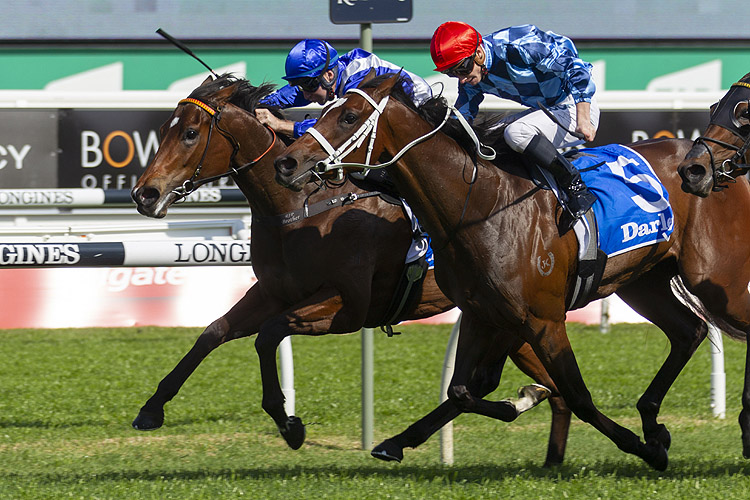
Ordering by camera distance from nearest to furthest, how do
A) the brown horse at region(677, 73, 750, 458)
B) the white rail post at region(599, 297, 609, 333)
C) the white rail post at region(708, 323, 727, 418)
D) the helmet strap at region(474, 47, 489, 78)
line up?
the brown horse at region(677, 73, 750, 458) < the helmet strap at region(474, 47, 489, 78) < the white rail post at region(708, 323, 727, 418) < the white rail post at region(599, 297, 609, 333)

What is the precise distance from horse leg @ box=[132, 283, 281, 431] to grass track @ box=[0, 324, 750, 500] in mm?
392

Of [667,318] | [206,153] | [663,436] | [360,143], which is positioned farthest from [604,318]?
[360,143]

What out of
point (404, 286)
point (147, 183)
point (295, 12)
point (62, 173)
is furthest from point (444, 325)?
point (295, 12)

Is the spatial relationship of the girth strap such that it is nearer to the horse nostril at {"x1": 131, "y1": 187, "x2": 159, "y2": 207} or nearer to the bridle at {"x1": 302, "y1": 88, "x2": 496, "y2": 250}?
the horse nostril at {"x1": 131, "y1": 187, "x2": 159, "y2": 207}

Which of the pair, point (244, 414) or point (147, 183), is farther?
point (244, 414)

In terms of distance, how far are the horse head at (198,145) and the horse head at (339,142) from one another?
0.90 m

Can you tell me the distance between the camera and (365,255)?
5133 millimetres

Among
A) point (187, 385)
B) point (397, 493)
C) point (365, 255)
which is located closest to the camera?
point (397, 493)

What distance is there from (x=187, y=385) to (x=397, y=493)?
11.9ft

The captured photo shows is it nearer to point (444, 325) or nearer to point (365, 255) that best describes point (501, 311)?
point (365, 255)

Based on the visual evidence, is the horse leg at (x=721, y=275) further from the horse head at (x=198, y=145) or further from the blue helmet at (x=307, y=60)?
the horse head at (x=198, y=145)

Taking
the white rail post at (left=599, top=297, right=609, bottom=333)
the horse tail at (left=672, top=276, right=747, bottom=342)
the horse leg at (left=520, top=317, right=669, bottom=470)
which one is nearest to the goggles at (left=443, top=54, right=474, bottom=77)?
the horse leg at (left=520, top=317, right=669, bottom=470)

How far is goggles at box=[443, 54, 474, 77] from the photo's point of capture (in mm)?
4586

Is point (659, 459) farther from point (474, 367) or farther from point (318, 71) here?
point (318, 71)
